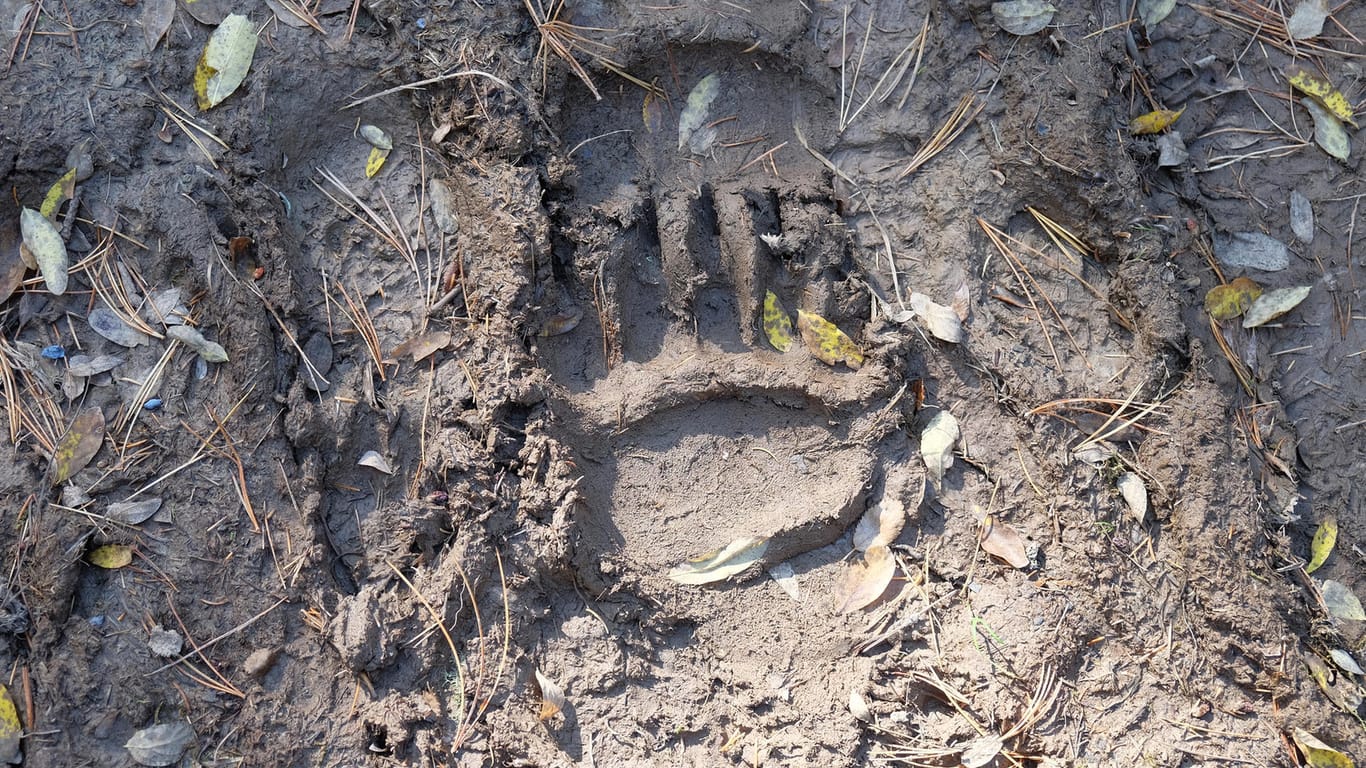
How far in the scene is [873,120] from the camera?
2068 millimetres

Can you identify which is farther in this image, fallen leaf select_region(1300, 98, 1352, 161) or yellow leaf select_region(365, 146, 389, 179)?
fallen leaf select_region(1300, 98, 1352, 161)

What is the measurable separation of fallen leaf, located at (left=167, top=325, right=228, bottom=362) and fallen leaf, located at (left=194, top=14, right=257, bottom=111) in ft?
1.48

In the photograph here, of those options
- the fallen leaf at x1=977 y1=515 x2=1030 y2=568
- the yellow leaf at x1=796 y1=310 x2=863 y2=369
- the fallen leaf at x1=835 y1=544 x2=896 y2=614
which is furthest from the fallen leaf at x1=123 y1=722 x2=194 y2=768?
the fallen leaf at x1=977 y1=515 x2=1030 y2=568

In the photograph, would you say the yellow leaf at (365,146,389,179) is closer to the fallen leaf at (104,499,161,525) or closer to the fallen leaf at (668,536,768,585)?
the fallen leaf at (104,499,161,525)

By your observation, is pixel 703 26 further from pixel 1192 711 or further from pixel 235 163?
pixel 1192 711

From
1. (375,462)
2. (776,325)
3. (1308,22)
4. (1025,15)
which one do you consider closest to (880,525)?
(776,325)

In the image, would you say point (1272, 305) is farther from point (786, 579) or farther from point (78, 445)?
point (78, 445)

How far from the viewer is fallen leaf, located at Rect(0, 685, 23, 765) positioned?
168cm

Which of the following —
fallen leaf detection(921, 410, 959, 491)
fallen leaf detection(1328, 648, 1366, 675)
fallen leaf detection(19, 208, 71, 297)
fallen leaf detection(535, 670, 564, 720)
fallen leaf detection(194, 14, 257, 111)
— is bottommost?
fallen leaf detection(1328, 648, 1366, 675)

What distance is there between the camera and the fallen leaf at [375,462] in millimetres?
1851

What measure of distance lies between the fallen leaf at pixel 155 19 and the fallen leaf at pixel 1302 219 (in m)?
2.39

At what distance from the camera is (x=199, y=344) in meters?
1.83

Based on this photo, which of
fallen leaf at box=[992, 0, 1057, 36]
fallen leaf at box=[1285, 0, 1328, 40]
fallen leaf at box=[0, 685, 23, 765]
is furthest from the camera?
fallen leaf at box=[1285, 0, 1328, 40]

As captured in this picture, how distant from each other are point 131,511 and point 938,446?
156cm
